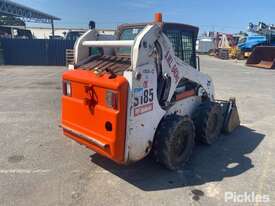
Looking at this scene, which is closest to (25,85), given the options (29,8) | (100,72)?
(100,72)

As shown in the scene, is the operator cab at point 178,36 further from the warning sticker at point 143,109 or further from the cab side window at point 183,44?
the warning sticker at point 143,109

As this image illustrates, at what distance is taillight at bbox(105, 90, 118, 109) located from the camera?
10.9ft

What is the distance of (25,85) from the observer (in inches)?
453

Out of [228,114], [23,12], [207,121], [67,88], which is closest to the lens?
[67,88]

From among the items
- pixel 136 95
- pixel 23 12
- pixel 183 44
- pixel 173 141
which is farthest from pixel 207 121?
pixel 23 12

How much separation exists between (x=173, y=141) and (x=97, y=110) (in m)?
1.31

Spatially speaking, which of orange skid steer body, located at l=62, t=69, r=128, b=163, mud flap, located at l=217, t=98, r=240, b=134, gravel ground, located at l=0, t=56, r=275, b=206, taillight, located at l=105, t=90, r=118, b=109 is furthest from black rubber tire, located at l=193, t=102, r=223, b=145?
taillight, located at l=105, t=90, r=118, b=109

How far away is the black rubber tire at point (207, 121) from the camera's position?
4965mm

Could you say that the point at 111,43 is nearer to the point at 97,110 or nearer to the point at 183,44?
the point at 97,110

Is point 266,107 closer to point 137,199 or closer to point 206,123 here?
point 206,123

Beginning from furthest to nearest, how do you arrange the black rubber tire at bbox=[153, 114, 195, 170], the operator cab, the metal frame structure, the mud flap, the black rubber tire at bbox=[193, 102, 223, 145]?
the metal frame structure, the mud flap, the black rubber tire at bbox=[193, 102, 223, 145], the operator cab, the black rubber tire at bbox=[153, 114, 195, 170]

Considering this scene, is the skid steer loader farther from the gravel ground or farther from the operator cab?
the gravel ground

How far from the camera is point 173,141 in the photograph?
400 cm

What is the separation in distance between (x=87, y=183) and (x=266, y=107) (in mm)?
6873
